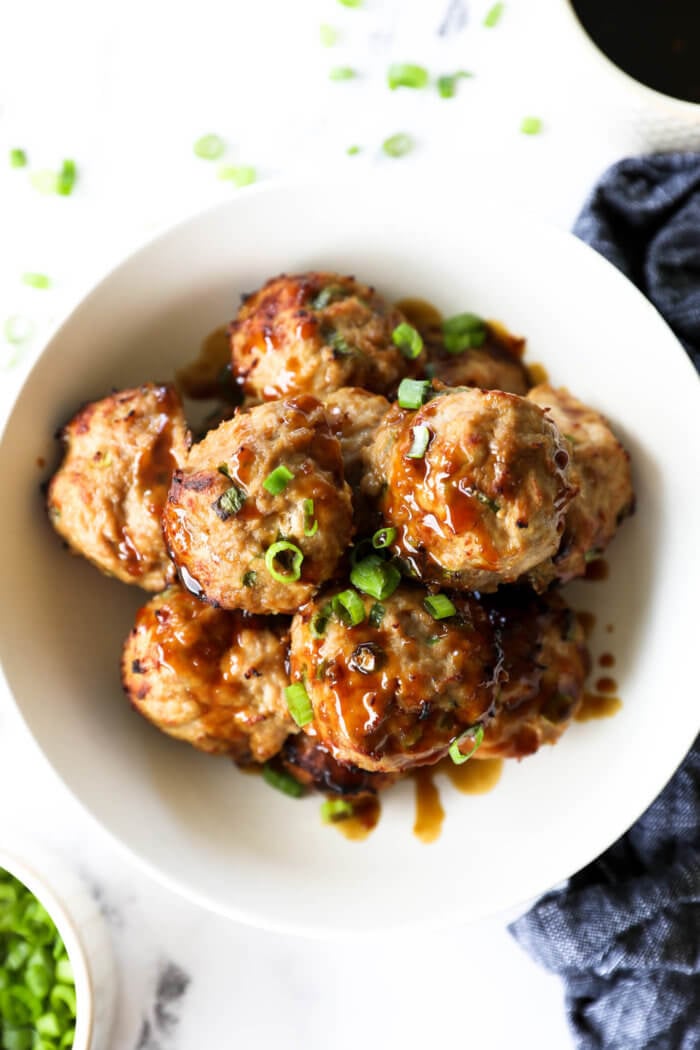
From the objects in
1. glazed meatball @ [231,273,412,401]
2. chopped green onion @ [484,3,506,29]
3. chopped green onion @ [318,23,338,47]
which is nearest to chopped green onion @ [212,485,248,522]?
glazed meatball @ [231,273,412,401]

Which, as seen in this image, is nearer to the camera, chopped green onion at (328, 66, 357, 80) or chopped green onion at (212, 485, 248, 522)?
chopped green onion at (212, 485, 248, 522)

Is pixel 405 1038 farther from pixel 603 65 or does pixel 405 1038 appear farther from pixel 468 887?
pixel 603 65

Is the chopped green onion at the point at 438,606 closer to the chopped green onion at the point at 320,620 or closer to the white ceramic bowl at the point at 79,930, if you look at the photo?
the chopped green onion at the point at 320,620

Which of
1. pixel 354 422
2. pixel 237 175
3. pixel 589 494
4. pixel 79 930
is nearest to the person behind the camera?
pixel 354 422

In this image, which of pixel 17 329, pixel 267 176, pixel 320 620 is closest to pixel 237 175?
pixel 267 176

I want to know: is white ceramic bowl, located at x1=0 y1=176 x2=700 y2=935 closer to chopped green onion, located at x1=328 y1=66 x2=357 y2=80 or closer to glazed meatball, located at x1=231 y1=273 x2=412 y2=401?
glazed meatball, located at x1=231 y1=273 x2=412 y2=401

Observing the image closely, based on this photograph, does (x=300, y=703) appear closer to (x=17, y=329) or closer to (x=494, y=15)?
(x=17, y=329)

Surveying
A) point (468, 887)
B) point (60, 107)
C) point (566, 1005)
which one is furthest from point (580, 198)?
point (566, 1005)
